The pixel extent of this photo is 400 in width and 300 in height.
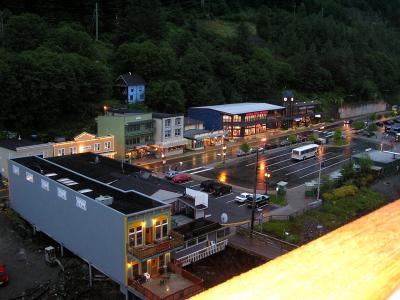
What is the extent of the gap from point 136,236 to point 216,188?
10635mm

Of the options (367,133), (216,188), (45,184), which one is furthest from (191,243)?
(367,133)

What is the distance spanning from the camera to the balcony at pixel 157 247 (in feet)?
46.0

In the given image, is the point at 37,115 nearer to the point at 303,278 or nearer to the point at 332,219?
the point at 332,219

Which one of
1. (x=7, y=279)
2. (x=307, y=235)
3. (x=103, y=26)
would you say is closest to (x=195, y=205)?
(x=307, y=235)

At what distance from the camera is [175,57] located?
47.0m

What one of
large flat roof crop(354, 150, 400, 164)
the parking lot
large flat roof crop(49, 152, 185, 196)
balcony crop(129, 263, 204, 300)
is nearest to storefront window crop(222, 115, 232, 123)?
large flat roof crop(354, 150, 400, 164)

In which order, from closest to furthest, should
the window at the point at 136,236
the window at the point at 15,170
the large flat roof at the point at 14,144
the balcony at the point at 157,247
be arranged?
the balcony at the point at 157,247
the window at the point at 136,236
the window at the point at 15,170
the large flat roof at the point at 14,144

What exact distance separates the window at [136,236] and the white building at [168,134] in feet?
60.6

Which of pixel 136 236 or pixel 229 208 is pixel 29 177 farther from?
pixel 229 208

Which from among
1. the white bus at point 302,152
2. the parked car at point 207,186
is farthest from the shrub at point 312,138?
the parked car at point 207,186

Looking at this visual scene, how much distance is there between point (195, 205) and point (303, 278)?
17672 mm

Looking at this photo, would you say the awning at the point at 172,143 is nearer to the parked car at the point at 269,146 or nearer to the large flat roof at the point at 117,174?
the parked car at the point at 269,146

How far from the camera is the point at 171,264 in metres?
15.0

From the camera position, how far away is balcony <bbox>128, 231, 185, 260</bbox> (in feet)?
46.0
